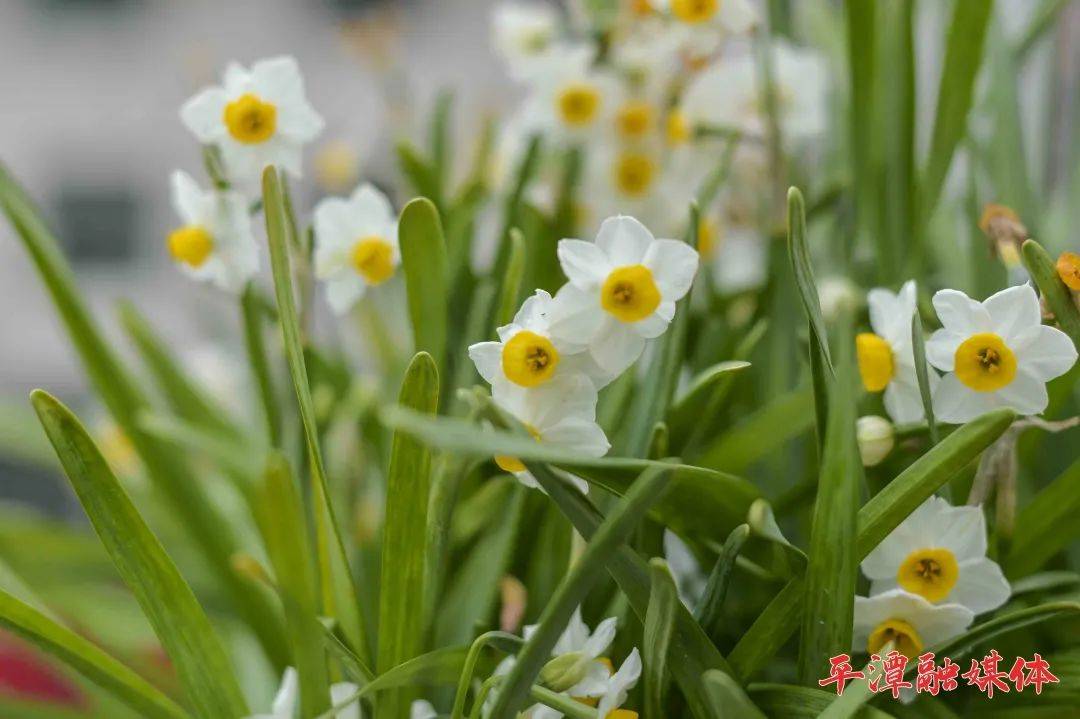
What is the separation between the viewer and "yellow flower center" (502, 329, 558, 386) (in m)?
0.23

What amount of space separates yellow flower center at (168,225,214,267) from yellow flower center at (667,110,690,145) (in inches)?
8.7

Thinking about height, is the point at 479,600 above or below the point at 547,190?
below

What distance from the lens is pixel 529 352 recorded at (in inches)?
9.0

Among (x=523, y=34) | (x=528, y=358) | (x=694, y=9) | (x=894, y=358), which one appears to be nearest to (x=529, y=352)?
(x=528, y=358)

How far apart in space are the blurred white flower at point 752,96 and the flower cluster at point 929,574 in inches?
9.2

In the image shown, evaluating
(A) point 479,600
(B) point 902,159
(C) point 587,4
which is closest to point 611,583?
(A) point 479,600

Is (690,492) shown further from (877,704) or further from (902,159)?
(902,159)

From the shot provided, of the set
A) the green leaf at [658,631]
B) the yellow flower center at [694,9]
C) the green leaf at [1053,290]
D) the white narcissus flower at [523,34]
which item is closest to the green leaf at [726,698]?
the green leaf at [658,631]

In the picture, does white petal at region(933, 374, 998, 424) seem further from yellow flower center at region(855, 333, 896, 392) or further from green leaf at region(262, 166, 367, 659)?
green leaf at region(262, 166, 367, 659)

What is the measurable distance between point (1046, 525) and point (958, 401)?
2.7 inches

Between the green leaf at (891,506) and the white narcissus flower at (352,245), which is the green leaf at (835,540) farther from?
the white narcissus flower at (352,245)

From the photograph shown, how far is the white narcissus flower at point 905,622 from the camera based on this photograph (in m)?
0.24

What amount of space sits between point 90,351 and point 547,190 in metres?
0.23

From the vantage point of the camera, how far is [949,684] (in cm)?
24
